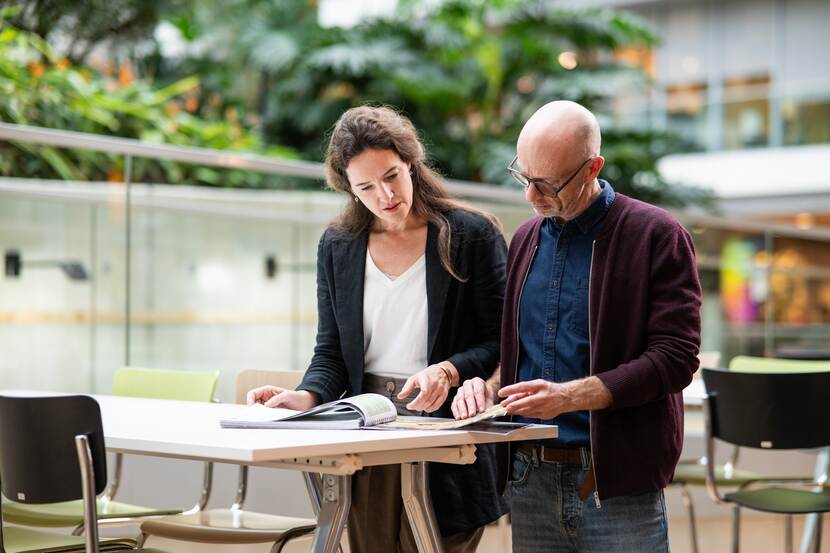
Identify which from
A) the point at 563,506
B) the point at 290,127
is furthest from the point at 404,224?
the point at 290,127

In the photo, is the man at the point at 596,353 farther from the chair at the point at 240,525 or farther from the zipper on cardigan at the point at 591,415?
the chair at the point at 240,525

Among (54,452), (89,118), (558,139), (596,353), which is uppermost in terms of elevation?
A: (89,118)

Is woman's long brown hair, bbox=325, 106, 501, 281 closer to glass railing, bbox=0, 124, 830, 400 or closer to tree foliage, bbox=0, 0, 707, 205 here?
glass railing, bbox=0, 124, 830, 400

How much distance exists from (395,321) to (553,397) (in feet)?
2.05

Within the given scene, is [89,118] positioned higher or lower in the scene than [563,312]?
higher

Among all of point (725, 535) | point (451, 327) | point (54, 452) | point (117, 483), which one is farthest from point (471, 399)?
point (725, 535)

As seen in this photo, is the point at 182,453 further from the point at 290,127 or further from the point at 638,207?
the point at 290,127

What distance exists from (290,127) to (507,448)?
9506 mm

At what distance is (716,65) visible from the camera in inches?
608

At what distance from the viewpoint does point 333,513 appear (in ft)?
6.73

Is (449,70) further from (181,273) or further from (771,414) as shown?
(771,414)

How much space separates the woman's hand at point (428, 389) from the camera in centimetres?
209

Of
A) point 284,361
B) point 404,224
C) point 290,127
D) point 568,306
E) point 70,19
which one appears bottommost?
point 284,361

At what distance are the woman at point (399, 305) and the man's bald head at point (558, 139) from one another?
1.36ft
